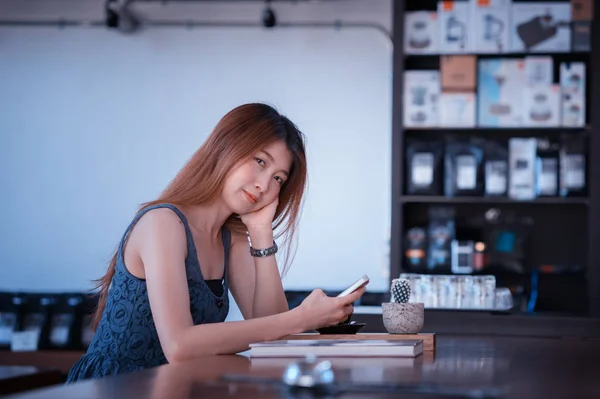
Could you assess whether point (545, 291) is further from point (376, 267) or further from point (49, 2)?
point (49, 2)

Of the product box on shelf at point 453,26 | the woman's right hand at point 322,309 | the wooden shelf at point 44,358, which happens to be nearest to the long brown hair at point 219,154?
the woman's right hand at point 322,309

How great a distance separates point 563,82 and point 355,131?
140 cm

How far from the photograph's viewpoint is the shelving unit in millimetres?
4523

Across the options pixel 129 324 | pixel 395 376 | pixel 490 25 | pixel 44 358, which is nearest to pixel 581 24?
pixel 490 25

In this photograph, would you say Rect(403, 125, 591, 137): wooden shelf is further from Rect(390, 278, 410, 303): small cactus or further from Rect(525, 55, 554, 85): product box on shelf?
Rect(390, 278, 410, 303): small cactus

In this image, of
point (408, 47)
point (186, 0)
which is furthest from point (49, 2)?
point (408, 47)

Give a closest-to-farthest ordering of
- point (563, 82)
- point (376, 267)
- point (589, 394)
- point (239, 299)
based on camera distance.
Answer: point (589, 394) < point (239, 299) < point (563, 82) < point (376, 267)

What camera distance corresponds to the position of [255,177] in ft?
7.42

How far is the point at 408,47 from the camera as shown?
183 inches

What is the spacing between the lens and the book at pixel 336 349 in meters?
1.61

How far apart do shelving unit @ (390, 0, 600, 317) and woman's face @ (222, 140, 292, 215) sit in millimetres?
2388

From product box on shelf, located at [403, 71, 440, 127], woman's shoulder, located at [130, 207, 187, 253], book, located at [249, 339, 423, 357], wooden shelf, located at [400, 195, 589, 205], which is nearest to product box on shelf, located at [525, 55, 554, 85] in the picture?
product box on shelf, located at [403, 71, 440, 127]

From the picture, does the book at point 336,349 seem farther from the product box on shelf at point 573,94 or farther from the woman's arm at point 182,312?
the product box on shelf at point 573,94

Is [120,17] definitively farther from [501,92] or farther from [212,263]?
[212,263]
